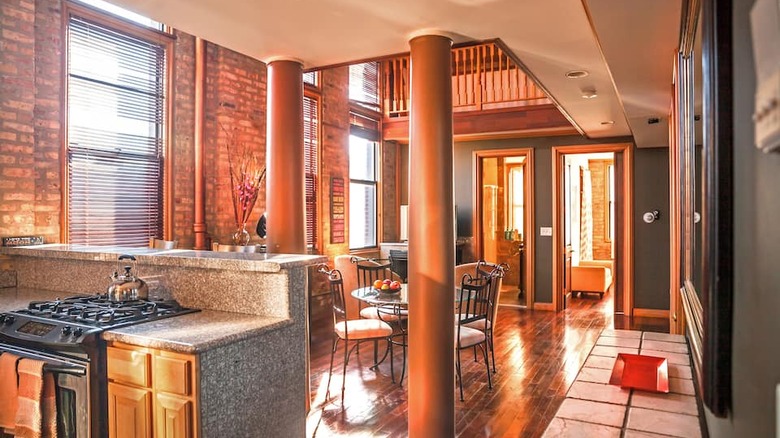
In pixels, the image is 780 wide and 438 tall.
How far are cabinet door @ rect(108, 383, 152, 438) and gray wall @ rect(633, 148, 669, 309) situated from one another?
6.87 metres

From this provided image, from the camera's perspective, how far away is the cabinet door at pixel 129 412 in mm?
2137

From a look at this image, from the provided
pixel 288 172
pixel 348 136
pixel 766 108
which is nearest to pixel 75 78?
pixel 288 172

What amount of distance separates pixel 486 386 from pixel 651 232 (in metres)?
4.31

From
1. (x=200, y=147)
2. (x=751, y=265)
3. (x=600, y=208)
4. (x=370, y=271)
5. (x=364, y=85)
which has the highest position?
(x=364, y=85)

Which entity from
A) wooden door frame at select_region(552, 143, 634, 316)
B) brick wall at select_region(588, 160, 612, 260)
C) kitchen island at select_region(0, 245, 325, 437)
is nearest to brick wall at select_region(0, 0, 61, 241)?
kitchen island at select_region(0, 245, 325, 437)

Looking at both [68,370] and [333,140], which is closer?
[68,370]

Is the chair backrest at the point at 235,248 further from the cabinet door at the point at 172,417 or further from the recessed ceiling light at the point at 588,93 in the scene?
the recessed ceiling light at the point at 588,93

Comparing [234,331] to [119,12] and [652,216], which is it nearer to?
[119,12]

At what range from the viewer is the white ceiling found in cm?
256

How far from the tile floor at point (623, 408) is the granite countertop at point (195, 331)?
1297 millimetres

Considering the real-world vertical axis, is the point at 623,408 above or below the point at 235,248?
below

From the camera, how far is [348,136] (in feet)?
24.2

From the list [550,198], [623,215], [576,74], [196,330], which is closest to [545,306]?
[550,198]

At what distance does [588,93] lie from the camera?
4.49 metres
